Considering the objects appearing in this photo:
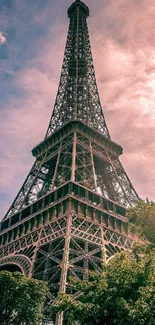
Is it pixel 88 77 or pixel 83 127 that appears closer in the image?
pixel 83 127

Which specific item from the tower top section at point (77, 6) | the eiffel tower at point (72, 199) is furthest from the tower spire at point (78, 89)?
the tower top section at point (77, 6)

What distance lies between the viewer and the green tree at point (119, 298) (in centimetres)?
1223

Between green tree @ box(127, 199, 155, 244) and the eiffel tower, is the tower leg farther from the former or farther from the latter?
green tree @ box(127, 199, 155, 244)

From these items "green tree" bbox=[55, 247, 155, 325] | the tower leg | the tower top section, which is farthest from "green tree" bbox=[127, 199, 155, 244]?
the tower top section

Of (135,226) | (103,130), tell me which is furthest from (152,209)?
(103,130)

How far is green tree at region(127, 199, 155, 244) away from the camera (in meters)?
15.5

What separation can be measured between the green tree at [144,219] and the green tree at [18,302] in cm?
750

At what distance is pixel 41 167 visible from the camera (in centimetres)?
4212

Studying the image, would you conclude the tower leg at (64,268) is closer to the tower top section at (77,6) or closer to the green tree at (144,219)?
the green tree at (144,219)

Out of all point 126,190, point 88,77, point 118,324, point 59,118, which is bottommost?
point 118,324

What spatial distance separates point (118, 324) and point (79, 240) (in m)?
13.1

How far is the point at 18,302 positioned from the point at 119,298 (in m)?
8.05

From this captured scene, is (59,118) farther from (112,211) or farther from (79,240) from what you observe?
(79,240)

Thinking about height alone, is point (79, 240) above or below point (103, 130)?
below
